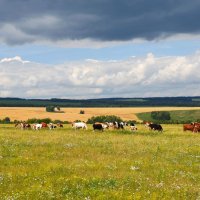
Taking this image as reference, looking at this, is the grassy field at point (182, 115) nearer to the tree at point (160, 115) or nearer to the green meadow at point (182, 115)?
the green meadow at point (182, 115)

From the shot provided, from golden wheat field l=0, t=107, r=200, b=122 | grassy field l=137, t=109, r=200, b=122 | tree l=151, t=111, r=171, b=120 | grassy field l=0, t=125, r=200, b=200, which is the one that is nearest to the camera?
grassy field l=0, t=125, r=200, b=200

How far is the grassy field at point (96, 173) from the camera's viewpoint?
51.5 ft

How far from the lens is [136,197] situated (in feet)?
47.8

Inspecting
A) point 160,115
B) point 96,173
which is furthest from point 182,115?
point 96,173

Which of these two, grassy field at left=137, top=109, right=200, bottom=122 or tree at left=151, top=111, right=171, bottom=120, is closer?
tree at left=151, top=111, right=171, bottom=120

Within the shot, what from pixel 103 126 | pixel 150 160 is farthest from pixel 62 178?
pixel 103 126

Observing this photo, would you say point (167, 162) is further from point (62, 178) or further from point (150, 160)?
point (62, 178)

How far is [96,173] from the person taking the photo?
67.1ft

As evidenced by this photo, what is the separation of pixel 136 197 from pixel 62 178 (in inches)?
192

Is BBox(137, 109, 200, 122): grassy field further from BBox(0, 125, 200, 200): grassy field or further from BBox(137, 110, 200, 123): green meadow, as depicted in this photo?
BBox(0, 125, 200, 200): grassy field

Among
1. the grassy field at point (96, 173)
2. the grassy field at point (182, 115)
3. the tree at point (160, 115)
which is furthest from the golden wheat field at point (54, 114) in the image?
the grassy field at point (96, 173)

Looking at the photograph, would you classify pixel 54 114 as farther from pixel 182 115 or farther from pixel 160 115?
pixel 182 115

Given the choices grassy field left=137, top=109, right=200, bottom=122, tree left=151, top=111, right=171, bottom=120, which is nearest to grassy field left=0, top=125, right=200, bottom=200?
tree left=151, top=111, right=171, bottom=120

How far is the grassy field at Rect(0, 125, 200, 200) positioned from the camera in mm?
15688
